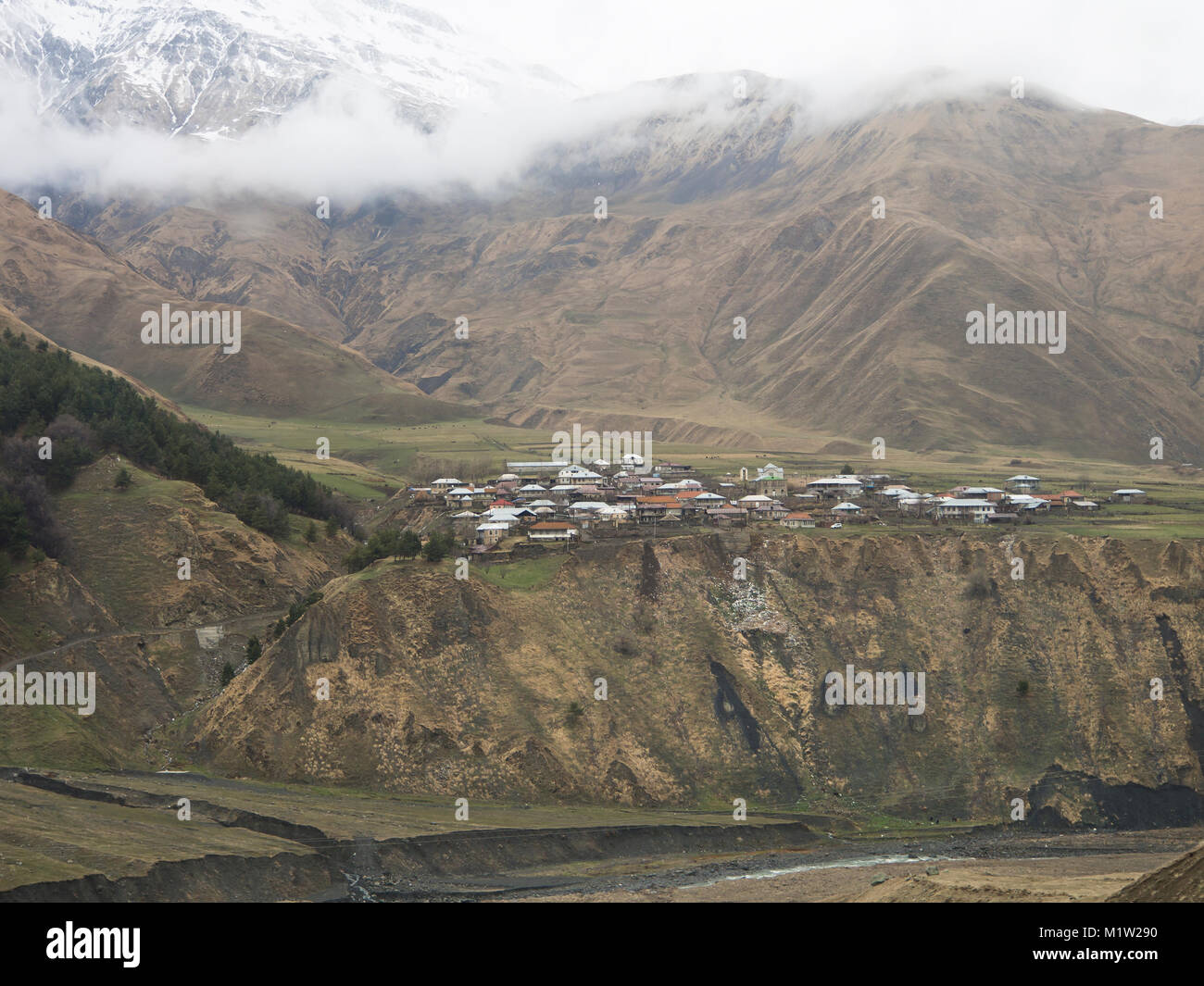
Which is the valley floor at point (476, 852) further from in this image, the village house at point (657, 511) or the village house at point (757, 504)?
the village house at point (757, 504)

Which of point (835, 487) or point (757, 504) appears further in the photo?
point (835, 487)

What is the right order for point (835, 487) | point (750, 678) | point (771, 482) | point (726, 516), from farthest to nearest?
1. point (771, 482)
2. point (835, 487)
3. point (726, 516)
4. point (750, 678)

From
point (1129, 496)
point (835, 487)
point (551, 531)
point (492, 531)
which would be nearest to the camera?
point (551, 531)

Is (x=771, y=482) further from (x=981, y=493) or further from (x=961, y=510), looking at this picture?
(x=961, y=510)

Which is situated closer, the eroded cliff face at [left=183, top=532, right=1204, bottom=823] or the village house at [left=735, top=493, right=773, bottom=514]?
the eroded cliff face at [left=183, top=532, right=1204, bottom=823]

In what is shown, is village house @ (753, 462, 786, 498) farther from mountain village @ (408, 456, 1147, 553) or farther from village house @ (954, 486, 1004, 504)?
village house @ (954, 486, 1004, 504)

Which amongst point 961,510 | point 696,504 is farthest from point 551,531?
point 961,510

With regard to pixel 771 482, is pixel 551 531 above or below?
below

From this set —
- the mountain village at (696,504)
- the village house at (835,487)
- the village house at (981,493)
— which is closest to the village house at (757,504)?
the mountain village at (696,504)

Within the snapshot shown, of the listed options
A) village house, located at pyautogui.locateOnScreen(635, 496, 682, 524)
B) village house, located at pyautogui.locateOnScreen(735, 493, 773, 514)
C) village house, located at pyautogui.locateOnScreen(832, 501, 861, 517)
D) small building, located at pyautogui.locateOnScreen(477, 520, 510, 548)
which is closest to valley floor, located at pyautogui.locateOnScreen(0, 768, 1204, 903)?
small building, located at pyautogui.locateOnScreen(477, 520, 510, 548)

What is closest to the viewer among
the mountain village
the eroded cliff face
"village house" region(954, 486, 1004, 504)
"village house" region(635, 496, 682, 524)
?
the eroded cliff face
